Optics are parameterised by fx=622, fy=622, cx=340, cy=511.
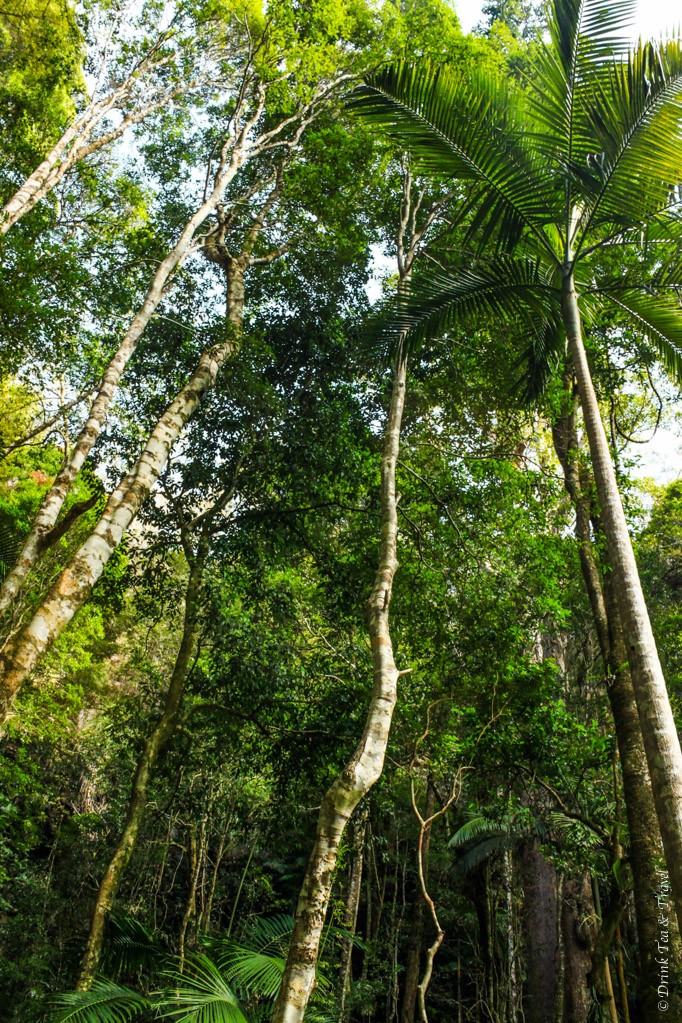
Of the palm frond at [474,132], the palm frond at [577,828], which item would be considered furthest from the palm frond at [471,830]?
the palm frond at [474,132]

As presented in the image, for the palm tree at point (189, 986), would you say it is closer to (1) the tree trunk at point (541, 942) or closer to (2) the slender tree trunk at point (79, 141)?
(1) the tree trunk at point (541, 942)

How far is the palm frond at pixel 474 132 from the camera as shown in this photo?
4.93 m

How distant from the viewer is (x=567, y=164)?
4.74m

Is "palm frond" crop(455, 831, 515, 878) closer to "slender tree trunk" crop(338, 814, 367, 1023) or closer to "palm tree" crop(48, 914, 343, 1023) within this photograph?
"slender tree trunk" crop(338, 814, 367, 1023)

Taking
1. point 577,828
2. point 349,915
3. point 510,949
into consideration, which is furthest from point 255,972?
point 510,949

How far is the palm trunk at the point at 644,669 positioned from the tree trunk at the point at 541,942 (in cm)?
553

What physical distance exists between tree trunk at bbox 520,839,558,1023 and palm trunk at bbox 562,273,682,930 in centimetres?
553

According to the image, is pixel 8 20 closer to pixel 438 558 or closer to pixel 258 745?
pixel 438 558

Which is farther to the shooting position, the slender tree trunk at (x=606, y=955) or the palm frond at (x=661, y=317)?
the palm frond at (x=661, y=317)

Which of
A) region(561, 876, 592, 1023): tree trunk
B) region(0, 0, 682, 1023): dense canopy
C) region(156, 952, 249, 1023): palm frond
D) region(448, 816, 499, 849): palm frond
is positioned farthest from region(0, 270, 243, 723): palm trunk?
region(561, 876, 592, 1023): tree trunk

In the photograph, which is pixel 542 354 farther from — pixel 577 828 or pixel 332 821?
pixel 332 821

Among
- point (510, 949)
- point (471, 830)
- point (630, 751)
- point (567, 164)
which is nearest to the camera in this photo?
point (567, 164)

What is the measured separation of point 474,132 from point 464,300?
4.46 feet

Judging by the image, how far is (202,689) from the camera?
7.59m
